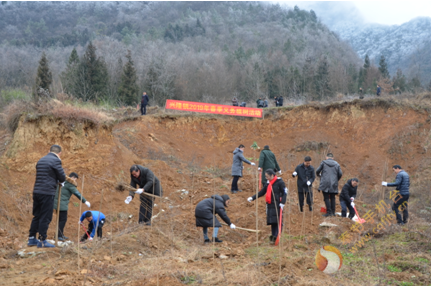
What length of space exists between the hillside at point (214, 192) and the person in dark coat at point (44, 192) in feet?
1.39

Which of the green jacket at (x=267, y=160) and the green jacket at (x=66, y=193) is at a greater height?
the green jacket at (x=267, y=160)

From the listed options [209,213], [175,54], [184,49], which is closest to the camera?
[209,213]

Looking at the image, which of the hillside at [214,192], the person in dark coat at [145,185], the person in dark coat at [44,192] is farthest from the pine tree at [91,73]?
the person in dark coat at [44,192]

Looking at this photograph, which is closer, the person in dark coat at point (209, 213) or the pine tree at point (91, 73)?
the person in dark coat at point (209, 213)

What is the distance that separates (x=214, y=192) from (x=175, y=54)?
190ft

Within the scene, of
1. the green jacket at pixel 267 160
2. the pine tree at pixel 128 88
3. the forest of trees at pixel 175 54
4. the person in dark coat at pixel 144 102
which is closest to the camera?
the green jacket at pixel 267 160

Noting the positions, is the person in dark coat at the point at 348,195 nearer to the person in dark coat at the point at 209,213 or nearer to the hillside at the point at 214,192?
the hillside at the point at 214,192

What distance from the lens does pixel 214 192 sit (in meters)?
7.24

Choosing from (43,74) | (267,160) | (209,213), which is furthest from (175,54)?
(209,213)

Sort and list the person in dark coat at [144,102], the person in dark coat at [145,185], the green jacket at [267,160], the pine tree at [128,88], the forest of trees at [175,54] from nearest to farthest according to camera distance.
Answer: the person in dark coat at [145,185], the green jacket at [267,160], the person in dark coat at [144,102], the pine tree at [128,88], the forest of trees at [175,54]

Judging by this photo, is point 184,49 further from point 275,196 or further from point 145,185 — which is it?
point 275,196

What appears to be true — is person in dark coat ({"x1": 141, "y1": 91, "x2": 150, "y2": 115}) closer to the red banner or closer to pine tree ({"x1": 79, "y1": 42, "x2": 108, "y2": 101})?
the red banner

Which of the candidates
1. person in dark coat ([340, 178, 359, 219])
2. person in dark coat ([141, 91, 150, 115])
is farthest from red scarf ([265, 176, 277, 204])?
person in dark coat ([141, 91, 150, 115])

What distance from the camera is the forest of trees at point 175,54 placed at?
35.6 m
